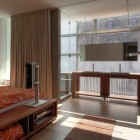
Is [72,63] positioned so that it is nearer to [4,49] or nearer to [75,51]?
[75,51]

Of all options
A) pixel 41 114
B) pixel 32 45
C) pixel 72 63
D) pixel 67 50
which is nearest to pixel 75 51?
pixel 72 63

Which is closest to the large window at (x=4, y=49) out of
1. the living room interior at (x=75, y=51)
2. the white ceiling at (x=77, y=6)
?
the living room interior at (x=75, y=51)

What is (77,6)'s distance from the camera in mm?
3992

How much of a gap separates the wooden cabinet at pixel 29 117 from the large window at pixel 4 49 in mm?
2926

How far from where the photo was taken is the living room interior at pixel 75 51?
12.8ft

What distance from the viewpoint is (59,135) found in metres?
2.31

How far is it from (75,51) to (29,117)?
3.34 meters

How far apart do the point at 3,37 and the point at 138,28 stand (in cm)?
420

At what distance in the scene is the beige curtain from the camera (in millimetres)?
4168

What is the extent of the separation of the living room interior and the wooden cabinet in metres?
0.63

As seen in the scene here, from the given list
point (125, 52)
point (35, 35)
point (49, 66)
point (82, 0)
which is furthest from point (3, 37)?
point (125, 52)

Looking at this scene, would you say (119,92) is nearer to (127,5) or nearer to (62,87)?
(62,87)

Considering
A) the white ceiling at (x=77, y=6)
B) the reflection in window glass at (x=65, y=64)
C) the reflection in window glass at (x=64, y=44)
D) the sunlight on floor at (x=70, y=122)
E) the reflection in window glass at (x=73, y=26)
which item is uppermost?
the white ceiling at (x=77, y=6)

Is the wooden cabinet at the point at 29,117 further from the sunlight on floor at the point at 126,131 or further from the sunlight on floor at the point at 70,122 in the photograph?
the sunlight on floor at the point at 126,131
